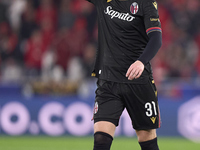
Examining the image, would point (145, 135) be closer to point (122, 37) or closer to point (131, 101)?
point (131, 101)

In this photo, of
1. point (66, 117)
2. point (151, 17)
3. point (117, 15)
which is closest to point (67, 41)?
point (66, 117)

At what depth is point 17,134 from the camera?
10.5m

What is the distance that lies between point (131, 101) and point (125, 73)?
0.30m

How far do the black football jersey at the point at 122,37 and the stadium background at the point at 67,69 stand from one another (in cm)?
529

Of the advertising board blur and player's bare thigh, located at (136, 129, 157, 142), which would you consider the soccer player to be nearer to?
player's bare thigh, located at (136, 129, 157, 142)

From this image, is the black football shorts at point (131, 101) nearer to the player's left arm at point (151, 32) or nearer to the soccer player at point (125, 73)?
the soccer player at point (125, 73)

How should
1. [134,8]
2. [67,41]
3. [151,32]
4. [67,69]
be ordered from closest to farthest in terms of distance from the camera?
[151,32] < [134,8] < [67,69] < [67,41]

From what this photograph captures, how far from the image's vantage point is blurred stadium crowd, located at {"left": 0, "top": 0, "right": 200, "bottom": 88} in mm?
11711

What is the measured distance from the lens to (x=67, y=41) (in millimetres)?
11992

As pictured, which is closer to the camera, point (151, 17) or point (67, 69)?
point (151, 17)

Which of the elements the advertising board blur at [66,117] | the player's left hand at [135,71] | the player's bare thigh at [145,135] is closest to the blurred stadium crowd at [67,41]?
the advertising board blur at [66,117]

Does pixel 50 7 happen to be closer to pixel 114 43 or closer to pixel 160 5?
pixel 160 5

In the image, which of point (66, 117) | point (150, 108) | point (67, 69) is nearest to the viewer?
point (150, 108)

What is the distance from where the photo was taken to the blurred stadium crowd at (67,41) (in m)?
11.7
